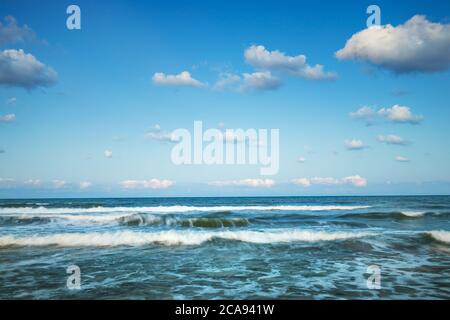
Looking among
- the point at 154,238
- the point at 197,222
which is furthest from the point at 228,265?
the point at 197,222

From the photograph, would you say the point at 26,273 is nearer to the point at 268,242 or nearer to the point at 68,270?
the point at 68,270

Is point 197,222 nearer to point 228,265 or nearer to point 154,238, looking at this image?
point 154,238

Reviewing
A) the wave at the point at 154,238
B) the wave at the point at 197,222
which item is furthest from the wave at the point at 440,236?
the wave at the point at 197,222

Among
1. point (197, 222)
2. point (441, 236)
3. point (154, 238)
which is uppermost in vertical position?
point (441, 236)

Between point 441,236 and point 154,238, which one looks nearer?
point 441,236

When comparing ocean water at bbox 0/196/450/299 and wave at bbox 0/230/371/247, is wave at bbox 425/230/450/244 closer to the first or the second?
ocean water at bbox 0/196/450/299

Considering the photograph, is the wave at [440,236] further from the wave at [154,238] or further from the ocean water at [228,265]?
the wave at [154,238]

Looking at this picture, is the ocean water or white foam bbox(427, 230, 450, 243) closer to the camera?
the ocean water

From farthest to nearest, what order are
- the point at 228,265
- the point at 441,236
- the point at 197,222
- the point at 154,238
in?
the point at 197,222 → the point at 154,238 → the point at 441,236 → the point at 228,265

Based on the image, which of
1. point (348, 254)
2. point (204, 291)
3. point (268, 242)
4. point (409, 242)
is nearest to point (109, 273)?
point (204, 291)

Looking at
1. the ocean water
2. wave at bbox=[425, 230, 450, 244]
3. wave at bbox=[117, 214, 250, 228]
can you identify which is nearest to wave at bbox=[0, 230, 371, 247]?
the ocean water
